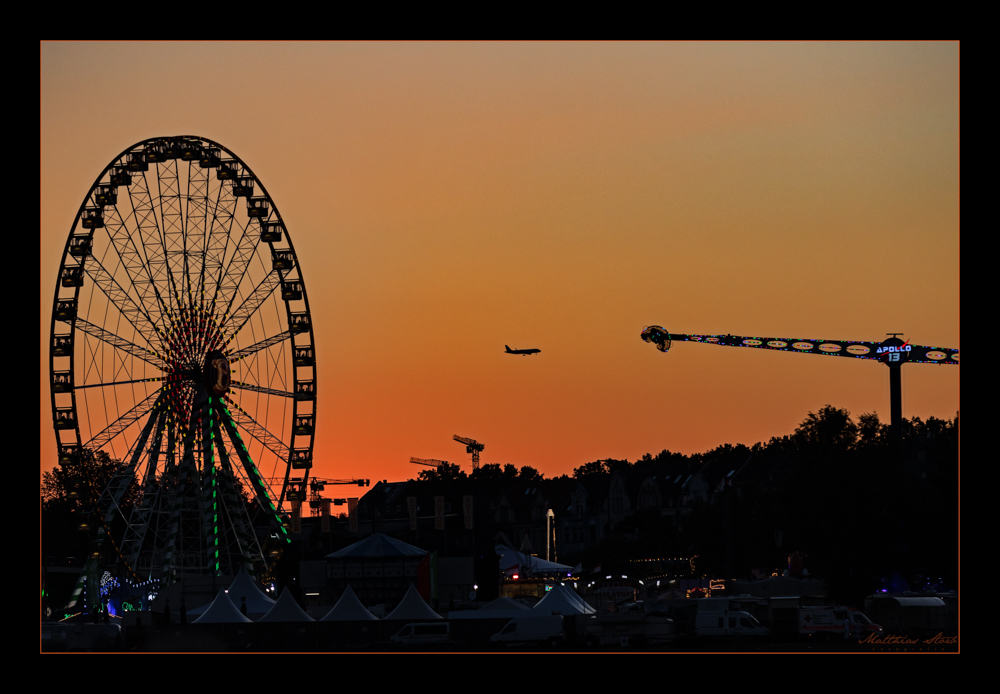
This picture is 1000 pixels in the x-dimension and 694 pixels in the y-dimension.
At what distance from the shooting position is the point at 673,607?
179 ft

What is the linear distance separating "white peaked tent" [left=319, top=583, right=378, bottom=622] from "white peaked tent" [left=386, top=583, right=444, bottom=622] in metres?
0.87

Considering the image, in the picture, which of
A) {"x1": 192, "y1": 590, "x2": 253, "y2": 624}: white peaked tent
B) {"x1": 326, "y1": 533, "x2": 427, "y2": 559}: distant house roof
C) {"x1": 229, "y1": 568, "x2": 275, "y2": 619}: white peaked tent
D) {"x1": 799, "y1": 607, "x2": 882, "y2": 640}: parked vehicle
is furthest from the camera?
{"x1": 326, "y1": 533, "x2": 427, "y2": 559}: distant house roof

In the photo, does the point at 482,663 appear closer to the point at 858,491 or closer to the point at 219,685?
the point at 219,685

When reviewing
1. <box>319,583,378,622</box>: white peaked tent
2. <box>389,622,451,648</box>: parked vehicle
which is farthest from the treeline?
<box>319,583,378,622</box>: white peaked tent

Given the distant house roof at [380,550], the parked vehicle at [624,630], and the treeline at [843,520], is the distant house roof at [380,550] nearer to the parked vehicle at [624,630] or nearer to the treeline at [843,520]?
the parked vehicle at [624,630]

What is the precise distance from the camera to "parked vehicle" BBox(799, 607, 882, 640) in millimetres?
50906

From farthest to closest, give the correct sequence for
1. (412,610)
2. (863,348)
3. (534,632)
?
(863,348) → (412,610) → (534,632)

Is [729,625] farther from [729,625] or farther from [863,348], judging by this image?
[863,348]

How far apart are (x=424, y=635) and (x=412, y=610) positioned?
1.14 m

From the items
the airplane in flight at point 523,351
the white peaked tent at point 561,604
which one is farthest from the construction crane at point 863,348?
the white peaked tent at point 561,604

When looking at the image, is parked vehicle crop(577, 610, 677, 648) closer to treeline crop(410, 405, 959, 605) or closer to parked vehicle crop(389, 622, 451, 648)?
parked vehicle crop(389, 622, 451, 648)

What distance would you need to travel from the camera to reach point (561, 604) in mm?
50938


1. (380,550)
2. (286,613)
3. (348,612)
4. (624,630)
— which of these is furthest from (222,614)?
(380,550)
